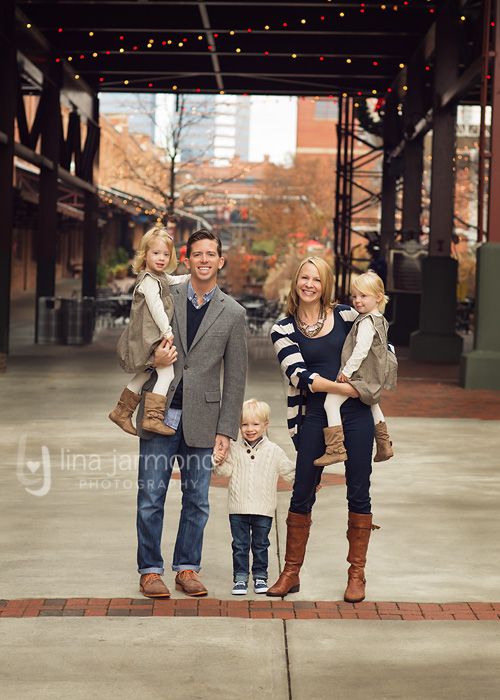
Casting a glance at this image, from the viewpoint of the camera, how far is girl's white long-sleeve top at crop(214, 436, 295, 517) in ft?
22.6

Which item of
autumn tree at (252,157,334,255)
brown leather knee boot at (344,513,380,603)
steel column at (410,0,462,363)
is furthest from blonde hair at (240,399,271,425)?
autumn tree at (252,157,334,255)

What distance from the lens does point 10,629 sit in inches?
242

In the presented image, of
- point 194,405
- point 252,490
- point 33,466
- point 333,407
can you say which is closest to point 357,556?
point 252,490

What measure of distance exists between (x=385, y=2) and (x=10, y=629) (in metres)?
18.8

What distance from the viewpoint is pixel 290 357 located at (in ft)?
21.9

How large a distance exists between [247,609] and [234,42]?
75.8ft

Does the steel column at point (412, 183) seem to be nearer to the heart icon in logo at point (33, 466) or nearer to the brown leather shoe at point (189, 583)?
the heart icon in logo at point (33, 466)

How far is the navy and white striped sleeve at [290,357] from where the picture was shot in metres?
6.62

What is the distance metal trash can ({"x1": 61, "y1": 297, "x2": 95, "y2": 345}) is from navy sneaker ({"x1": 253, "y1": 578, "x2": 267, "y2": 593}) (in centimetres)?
2051

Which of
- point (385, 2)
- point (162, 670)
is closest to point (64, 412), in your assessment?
point (162, 670)

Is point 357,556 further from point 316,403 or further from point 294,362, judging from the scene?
point 294,362

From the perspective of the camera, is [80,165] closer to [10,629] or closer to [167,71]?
[167,71]

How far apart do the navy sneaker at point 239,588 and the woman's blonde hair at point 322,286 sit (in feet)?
4.75

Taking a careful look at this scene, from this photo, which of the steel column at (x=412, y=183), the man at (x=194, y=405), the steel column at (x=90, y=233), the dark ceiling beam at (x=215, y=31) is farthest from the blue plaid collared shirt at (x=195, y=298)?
the steel column at (x=90, y=233)
